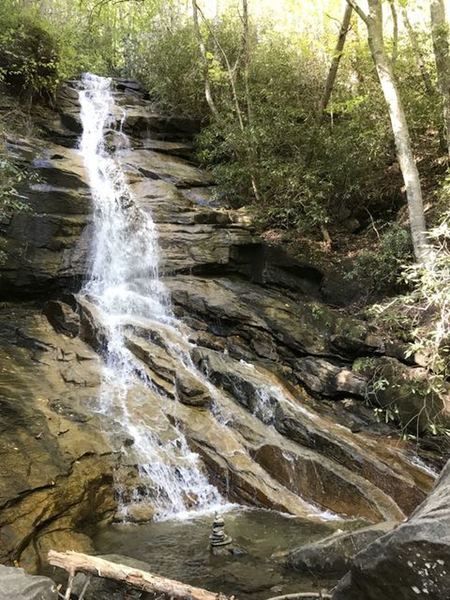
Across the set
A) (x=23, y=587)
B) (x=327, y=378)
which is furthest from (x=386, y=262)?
(x=23, y=587)

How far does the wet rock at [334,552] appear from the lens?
5.10m

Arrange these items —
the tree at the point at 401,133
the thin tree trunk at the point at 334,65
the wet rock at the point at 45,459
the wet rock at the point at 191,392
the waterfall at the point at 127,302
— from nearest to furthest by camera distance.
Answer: the wet rock at the point at 45,459
the waterfall at the point at 127,302
the wet rock at the point at 191,392
the tree at the point at 401,133
the thin tree trunk at the point at 334,65

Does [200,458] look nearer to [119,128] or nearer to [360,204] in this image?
[360,204]

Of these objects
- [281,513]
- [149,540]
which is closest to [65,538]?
[149,540]

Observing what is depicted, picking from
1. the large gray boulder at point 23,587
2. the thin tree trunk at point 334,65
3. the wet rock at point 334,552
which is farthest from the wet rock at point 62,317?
the thin tree trunk at point 334,65

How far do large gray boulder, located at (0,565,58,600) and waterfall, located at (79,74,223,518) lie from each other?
3.95m

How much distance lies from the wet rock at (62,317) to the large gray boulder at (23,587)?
760 centimetres

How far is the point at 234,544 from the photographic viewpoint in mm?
6195

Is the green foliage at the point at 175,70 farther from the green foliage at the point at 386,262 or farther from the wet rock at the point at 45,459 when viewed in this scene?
the wet rock at the point at 45,459

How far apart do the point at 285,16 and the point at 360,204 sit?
10524 millimetres

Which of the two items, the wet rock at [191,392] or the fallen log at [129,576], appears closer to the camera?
the fallen log at [129,576]

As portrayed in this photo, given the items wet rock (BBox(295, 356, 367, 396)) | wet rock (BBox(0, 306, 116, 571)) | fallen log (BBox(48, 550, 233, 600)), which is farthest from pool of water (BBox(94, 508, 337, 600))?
wet rock (BBox(295, 356, 367, 396))

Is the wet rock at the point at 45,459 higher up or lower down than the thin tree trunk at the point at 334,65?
lower down

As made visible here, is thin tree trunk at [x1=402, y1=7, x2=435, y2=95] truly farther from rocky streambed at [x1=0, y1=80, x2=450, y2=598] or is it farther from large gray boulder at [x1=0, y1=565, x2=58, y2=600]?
large gray boulder at [x1=0, y1=565, x2=58, y2=600]
